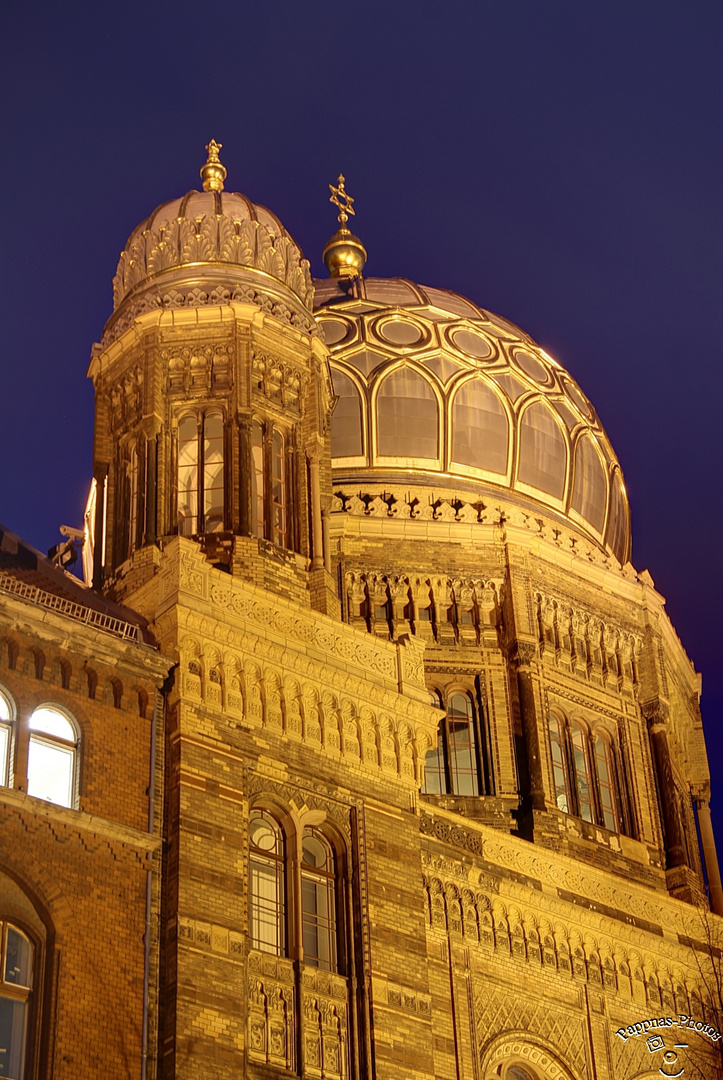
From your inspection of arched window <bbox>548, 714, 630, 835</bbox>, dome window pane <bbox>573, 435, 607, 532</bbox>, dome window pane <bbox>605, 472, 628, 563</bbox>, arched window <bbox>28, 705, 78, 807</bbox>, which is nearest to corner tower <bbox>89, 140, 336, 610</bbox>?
arched window <bbox>28, 705, 78, 807</bbox>

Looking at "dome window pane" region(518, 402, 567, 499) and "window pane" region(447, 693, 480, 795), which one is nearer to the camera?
"window pane" region(447, 693, 480, 795)

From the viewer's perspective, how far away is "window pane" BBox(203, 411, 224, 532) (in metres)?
31.4

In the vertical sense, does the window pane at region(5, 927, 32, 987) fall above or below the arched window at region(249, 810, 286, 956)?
below

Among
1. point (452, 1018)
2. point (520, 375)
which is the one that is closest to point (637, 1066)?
point (452, 1018)

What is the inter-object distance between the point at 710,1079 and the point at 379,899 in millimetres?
8832

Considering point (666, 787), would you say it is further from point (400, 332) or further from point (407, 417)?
point (400, 332)

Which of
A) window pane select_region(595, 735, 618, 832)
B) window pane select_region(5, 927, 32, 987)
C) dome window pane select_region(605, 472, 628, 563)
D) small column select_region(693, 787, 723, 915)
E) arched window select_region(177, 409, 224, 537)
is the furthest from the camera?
dome window pane select_region(605, 472, 628, 563)

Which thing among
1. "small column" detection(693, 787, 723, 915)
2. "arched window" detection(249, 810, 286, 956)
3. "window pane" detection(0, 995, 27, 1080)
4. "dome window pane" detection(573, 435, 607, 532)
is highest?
"dome window pane" detection(573, 435, 607, 532)

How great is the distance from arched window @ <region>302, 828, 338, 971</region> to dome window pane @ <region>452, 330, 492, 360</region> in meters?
17.2

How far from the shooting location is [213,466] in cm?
3162

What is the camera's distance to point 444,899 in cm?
2975

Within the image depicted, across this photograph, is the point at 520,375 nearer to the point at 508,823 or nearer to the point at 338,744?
the point at 508,823

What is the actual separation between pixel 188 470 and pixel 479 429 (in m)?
10.7

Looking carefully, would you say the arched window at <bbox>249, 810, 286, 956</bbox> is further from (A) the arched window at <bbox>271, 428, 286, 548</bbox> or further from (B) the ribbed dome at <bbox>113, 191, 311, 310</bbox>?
(B) the ribbed dome at <bbox>113, 191, 311, 310</bbox>
